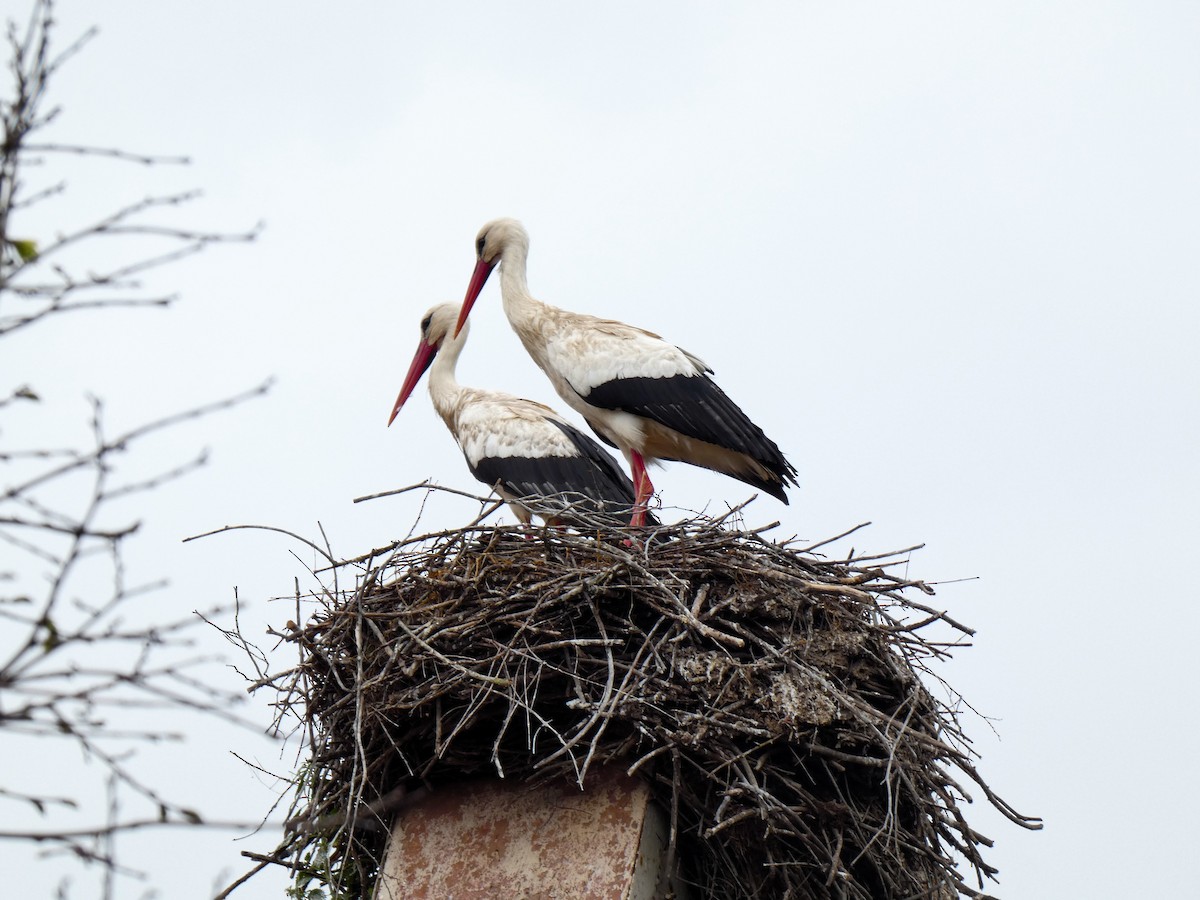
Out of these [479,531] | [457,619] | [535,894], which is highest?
[479,531]

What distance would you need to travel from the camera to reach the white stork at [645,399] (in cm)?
675

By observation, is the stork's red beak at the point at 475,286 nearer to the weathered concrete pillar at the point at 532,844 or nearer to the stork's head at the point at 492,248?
the stork's head at the point at 492,248

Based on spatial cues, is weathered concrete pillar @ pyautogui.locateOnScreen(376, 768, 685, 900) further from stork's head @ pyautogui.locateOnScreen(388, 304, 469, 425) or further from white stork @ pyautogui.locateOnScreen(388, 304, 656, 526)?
stork's head @ pyautogui.locateOnScreen(388, 304, 469, 425)

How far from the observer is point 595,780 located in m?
4.78

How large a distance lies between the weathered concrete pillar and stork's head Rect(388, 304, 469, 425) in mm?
3974

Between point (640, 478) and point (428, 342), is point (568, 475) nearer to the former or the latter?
point (640, 478)

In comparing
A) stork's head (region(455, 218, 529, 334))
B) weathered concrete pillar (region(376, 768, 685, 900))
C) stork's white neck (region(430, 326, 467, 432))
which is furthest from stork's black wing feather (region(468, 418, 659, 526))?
weathered concrete pillar (region(376, 768, 685, 900))

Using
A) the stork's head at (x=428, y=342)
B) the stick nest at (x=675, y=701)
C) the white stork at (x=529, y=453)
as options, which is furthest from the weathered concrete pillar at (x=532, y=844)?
the stork's head at (x=428, y=342)

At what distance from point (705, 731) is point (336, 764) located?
1.28 m

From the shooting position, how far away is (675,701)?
4.62m

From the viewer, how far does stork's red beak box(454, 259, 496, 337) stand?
26.8ft

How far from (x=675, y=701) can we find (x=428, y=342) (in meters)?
4.43

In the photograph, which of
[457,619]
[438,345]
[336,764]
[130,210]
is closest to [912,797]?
[457,619]

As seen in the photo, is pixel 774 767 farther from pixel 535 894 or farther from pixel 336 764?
pixel 336 764
